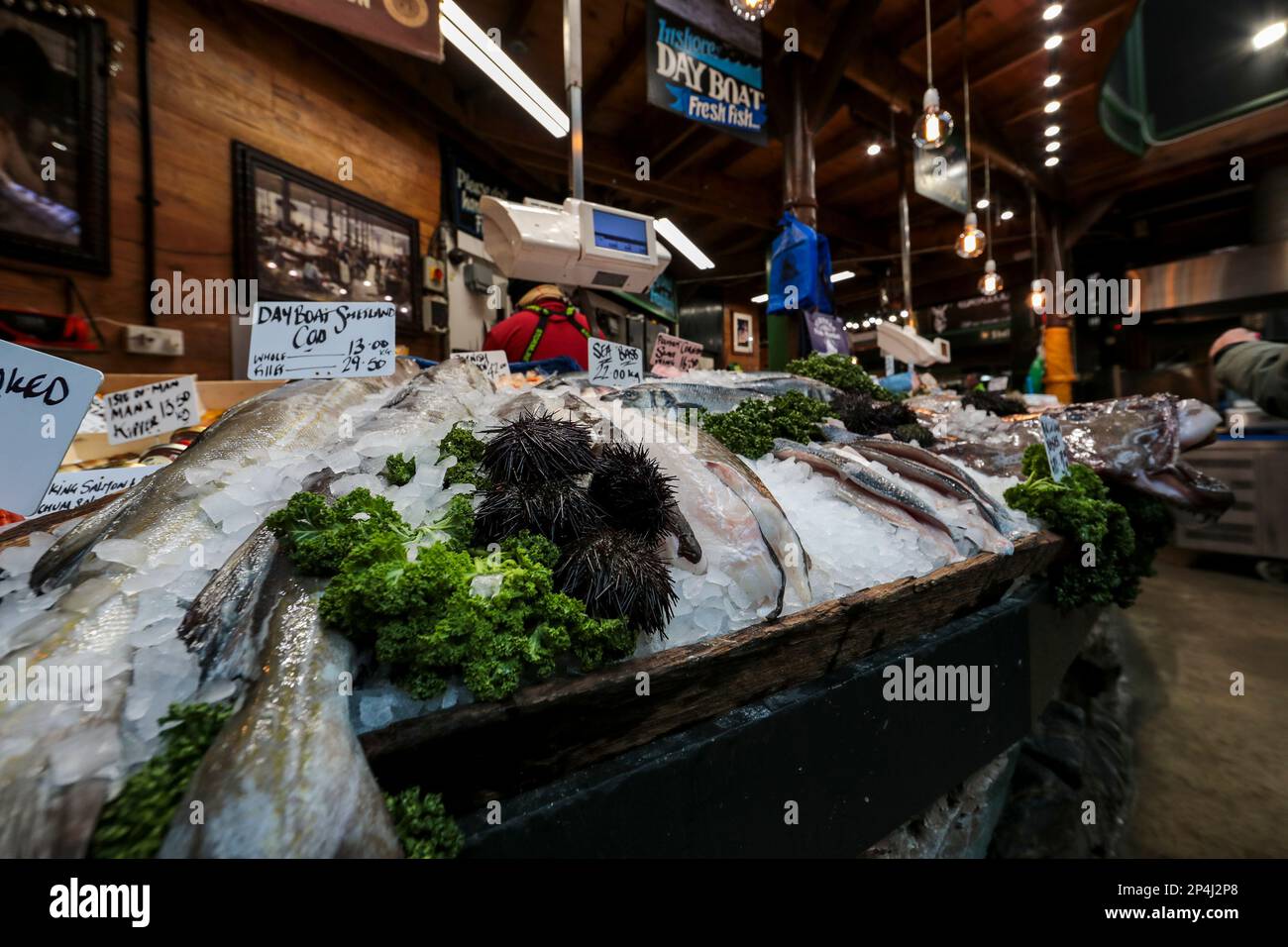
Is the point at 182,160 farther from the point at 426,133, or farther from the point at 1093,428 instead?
the point at 1093,428

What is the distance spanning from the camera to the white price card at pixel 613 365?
2242 mm

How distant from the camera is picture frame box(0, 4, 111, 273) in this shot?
10.0ft

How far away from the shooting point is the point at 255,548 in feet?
3.27

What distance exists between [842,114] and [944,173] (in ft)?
6.09

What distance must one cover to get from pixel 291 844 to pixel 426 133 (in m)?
7.08

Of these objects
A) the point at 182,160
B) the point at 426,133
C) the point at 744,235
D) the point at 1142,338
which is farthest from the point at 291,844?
the point at 1142,338

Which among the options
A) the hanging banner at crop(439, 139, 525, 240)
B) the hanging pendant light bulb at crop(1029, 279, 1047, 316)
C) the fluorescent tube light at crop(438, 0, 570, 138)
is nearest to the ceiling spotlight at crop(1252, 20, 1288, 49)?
the hanging pendant light bulb at crop(1029, 279, 1047, 316)

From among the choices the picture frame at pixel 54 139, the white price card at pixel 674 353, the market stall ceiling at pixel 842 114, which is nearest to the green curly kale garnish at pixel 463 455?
the white price card at pixel 674 353

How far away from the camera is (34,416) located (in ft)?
3.86

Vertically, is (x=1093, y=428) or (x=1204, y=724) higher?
(x=1093, y=428)

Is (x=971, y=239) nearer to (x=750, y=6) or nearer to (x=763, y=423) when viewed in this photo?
(x=750, y=6)

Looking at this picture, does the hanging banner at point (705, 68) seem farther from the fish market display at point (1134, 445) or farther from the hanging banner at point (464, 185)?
the fish market display at point (1134, 445)

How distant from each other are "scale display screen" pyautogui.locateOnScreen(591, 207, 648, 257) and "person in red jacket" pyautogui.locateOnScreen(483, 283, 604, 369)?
844 millimetres

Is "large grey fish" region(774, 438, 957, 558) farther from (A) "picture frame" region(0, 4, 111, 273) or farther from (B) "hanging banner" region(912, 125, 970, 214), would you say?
(B) "hanging banner" region(912, 125, 970, 214)
